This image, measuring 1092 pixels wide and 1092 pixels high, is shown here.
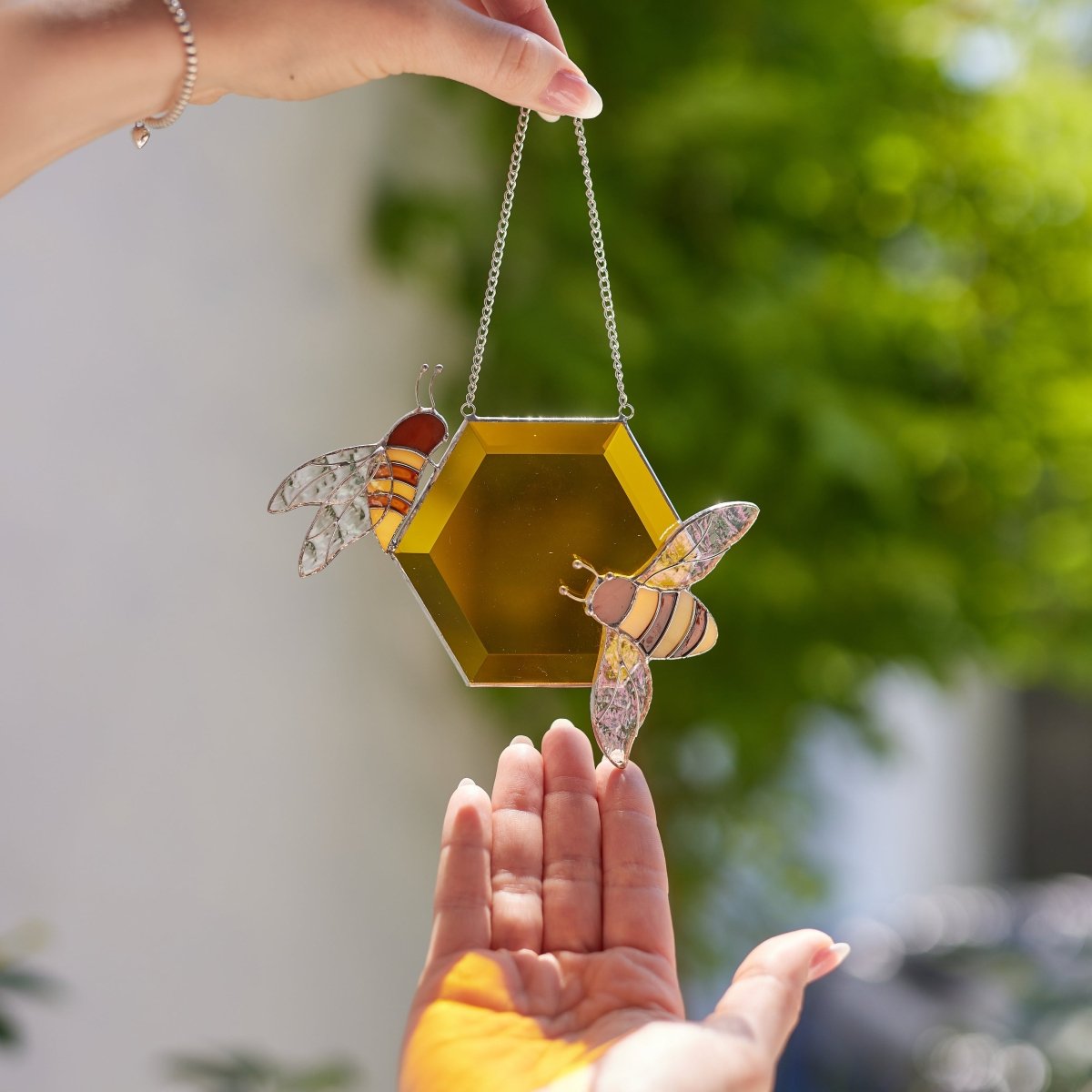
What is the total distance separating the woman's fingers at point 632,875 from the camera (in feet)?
2.96

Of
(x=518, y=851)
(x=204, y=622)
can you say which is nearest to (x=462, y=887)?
(x=518, y=851)

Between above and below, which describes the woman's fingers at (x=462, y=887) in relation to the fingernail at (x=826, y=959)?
above

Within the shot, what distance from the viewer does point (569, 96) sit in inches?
35.9

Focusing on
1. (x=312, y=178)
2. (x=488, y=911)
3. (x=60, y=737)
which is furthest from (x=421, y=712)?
(x=488, y=911)

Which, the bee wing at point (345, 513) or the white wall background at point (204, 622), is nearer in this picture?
the bee wing at point (345, 513)

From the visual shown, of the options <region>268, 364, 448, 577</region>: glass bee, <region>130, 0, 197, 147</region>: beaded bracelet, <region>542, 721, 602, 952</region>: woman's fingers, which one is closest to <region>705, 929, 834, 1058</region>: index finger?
<region>542, 721, 602, 952</region>: woman's fingers

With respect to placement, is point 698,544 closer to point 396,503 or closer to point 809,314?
point 396,503

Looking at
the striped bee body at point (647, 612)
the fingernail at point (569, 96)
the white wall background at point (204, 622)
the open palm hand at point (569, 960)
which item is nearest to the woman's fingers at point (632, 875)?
the open palm hand at point (569, 960)

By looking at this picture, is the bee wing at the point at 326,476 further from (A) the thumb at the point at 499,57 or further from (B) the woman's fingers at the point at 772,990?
(B) the woman's fingers at the point at 772,990

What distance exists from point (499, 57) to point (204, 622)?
3.30 feet

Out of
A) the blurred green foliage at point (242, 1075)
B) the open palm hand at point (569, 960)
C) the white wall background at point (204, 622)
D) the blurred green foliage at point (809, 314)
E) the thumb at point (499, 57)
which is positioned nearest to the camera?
the open palm hand at point (569, 960)

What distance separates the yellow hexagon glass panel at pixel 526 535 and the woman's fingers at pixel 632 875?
106 millimetres

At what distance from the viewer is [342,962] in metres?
→ 1.92

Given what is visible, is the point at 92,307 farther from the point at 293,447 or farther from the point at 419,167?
the point at 419,167
